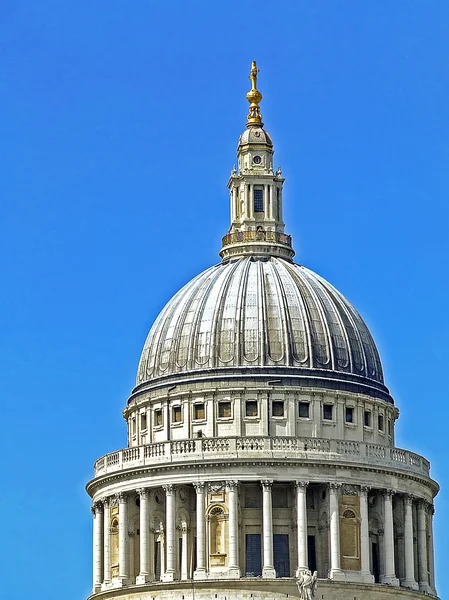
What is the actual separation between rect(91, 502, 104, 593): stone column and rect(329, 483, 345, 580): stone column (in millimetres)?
14402

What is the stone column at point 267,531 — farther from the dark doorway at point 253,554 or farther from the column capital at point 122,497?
the column capital at point 122,497

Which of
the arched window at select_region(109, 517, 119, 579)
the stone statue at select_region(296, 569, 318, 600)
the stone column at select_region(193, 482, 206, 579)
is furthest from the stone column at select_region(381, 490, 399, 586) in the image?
the arched window at select_region(109, 517, 119, 579)

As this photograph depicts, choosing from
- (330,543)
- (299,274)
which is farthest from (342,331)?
(330,543)

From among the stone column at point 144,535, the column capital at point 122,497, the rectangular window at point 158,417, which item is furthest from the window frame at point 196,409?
the column capital at point 122,497

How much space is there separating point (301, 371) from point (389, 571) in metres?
12.4

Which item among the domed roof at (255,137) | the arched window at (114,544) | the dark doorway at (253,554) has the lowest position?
the dark doorway at (253,554)

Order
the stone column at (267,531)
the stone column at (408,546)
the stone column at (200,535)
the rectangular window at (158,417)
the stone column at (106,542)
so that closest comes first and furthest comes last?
the stone column at (267,531) → the stone column at (200,535) → the stone column at (408,546) → the stone column at (106,542) → the rectangular window at (158,417)

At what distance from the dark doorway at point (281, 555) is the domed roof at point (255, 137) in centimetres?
2535

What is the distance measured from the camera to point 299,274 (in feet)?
470

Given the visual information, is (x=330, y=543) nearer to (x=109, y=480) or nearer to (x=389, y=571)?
(x=389, y=571)

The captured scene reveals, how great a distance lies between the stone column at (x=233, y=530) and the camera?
131 metres

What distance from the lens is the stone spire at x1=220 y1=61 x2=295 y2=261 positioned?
144 m

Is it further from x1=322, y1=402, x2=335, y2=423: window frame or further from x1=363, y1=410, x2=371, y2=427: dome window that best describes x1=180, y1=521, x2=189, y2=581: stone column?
x1=363, y1=410, x2=371, y2=427: dome window

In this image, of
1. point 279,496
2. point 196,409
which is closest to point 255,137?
point 196,409
